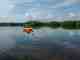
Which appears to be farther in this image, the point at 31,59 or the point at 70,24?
the point at 70,24

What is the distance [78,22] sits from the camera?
153ft

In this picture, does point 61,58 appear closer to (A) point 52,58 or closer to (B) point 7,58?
(A) point 52,58

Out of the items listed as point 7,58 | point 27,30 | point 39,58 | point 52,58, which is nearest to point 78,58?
point 52,58

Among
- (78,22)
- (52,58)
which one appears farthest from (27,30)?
(78,22)

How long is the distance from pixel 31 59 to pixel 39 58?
0.41 meters

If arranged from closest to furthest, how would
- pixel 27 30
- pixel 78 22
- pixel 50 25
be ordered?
pixel 27 30, pixel 78 22, pixel 50 25

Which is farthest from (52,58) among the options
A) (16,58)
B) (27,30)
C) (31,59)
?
(27,30)

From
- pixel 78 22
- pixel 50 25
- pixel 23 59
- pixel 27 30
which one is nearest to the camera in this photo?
pixel 23 59

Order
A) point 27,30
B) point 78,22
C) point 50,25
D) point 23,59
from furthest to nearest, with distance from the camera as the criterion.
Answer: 1. point 50,25
2. point 78,22
3. point 27,30
4. point 23,59

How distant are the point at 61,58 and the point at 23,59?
5.46 feet

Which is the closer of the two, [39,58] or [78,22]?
[39,58]

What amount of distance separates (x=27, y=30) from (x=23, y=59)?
18790 mm

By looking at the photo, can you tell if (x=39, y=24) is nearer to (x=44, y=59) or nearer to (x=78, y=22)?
(x=78, y=22)

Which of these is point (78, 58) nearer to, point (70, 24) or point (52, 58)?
point (52, 58)
